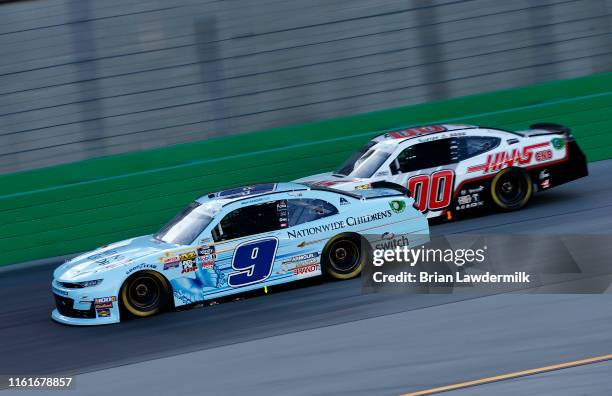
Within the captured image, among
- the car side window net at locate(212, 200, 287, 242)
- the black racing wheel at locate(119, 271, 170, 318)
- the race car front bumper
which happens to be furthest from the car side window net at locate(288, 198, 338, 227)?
the race car front bumper

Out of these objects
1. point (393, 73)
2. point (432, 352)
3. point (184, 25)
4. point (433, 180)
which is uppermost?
point (184, 25)

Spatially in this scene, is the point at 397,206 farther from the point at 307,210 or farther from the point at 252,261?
the point at 252,261

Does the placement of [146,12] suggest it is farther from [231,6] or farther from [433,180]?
[433,180]

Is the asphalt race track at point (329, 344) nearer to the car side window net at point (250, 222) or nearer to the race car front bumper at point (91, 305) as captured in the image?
the race car front bumper at point (91, 305)

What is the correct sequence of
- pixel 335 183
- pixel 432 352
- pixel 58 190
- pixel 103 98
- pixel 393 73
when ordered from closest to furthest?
pixel 432 352 → pixel 335 183 → pixel 58 190 → pixel 103 98 → pixel 393 73

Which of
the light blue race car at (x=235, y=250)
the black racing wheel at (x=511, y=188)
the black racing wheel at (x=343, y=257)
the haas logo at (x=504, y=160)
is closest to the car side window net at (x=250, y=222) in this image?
the light blue race car at (x=235, y=250)

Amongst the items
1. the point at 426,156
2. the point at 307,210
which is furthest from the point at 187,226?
the point at 426,156

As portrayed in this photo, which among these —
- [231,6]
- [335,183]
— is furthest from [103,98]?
[335,183]

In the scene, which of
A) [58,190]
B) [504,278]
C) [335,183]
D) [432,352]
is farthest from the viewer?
[58,190]

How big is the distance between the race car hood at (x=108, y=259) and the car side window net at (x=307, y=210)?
4.97 feet

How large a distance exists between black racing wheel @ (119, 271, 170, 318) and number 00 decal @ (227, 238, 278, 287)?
2.55 ft

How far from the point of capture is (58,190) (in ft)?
48.9

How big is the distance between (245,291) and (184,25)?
7.86 meters

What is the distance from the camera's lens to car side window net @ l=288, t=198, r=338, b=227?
1088 centimetres
